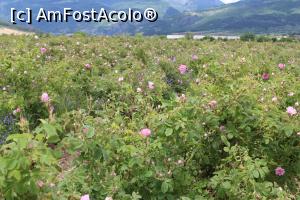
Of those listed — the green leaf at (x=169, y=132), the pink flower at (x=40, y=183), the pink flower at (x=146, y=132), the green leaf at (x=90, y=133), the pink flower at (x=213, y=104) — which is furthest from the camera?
the pink flower at (x=213, y=104)

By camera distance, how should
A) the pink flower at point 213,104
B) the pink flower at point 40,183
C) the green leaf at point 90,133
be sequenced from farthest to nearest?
the pink flower at point 213,104 → the green leaf at point 90,133 → the pink flower at point 40,183

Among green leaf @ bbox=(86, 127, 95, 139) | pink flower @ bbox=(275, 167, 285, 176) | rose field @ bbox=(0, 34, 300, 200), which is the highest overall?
green leaf @ bbox=(86, 127, 95, 139)

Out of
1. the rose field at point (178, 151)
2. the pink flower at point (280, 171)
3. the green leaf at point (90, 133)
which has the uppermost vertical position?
the green leaf at point (90, 133)

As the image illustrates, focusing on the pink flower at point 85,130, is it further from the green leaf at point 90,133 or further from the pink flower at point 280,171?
the pink flower at point 280,171

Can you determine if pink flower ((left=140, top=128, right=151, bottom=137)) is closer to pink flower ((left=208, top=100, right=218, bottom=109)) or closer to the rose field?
the rose field

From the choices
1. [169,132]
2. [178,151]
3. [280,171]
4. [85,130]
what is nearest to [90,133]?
[85,130]

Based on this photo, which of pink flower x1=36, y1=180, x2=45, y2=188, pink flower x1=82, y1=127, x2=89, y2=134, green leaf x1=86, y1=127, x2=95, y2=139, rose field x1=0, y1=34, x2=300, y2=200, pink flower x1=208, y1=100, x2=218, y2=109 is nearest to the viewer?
pink flower x1=36, y1=180, x2=45, y2=188

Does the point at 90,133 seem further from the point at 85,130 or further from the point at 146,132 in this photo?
the point at 146,132

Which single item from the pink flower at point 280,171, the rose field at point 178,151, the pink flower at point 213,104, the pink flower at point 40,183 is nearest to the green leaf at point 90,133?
the rose field at point 178,151

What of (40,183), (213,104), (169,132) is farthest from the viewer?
(213,104)

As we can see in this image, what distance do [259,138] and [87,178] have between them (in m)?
2.00

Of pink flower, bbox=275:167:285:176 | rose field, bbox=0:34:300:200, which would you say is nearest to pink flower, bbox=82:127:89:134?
rose field, bbox=0:34:300:200

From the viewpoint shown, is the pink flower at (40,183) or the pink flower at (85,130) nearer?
the pink flower at (40,183)

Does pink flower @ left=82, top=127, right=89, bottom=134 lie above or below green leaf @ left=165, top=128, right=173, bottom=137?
above
